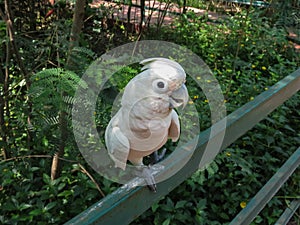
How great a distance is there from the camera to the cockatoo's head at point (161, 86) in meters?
0.92

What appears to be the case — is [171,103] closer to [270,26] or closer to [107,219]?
[107,219]

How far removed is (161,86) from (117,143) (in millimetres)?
235

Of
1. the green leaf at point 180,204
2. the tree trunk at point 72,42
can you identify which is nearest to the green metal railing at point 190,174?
the green leaf at point 180,204

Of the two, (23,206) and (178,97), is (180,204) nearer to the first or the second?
(23,206)

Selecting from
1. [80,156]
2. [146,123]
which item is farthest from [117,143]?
[80,156]

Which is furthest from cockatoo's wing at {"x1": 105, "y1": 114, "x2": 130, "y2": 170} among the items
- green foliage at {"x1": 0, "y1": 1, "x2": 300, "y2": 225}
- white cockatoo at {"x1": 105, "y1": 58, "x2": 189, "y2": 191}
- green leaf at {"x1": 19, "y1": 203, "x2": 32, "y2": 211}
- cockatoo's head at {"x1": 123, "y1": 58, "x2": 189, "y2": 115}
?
green leaf at {"x1": 19, "y1": 203, "x2": 32, "y2": 211}

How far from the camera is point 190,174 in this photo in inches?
35.3

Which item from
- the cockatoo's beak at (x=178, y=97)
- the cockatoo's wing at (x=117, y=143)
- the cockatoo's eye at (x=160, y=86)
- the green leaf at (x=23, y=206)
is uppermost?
the cockatoo's eye at (x=160, y=86)

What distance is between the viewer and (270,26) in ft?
15.0

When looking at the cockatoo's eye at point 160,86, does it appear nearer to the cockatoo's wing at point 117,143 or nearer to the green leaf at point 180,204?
the cockatoo's wing at point 117,143

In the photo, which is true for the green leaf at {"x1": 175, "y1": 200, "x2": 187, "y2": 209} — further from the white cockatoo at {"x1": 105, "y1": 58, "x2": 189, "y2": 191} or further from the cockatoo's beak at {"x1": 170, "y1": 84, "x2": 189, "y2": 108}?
the cockatoo's beak at {"x1": 170, "y1": 84, "x2": 189, "y2": 108}

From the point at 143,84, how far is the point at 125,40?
3.04 meters

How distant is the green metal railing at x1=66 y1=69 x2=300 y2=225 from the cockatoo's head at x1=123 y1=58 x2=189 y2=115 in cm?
12

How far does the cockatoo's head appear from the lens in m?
0.92
